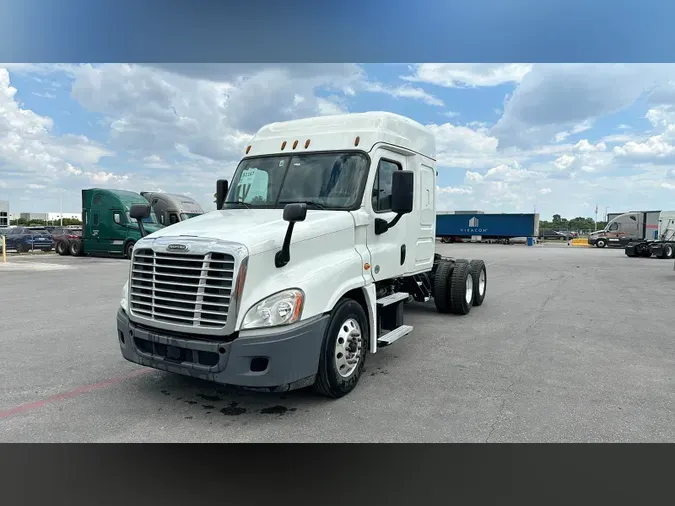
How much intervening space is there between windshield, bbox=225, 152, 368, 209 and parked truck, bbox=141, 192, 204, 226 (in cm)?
2067

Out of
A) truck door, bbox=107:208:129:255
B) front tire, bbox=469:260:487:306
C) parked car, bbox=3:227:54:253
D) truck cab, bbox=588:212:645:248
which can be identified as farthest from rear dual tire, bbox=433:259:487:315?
truck cab, bbox=588:212:645:248

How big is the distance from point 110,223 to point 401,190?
70.3ft

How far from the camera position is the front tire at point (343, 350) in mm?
4426

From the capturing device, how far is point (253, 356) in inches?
155

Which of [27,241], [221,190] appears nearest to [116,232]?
[27,241]

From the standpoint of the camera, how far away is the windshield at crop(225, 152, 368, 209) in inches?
208

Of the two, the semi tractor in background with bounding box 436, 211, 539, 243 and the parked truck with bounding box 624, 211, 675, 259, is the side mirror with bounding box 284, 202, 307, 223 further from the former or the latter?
the semi tractor in background with bounding box 436, 211, 539, 243

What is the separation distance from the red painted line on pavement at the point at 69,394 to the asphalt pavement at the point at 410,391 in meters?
0.02

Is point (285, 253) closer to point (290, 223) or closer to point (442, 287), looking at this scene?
point (290, 223)

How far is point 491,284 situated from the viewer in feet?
46.3

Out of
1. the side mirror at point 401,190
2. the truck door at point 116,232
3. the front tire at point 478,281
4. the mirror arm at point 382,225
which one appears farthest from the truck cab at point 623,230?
the side mirror at point 401,190

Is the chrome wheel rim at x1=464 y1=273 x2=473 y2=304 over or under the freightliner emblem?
under

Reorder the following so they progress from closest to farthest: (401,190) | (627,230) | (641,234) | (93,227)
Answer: (401,190), (93,227), (641,234), (627,230)

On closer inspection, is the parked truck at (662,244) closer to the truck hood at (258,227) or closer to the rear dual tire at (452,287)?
the rear dual tire at (452,287)
